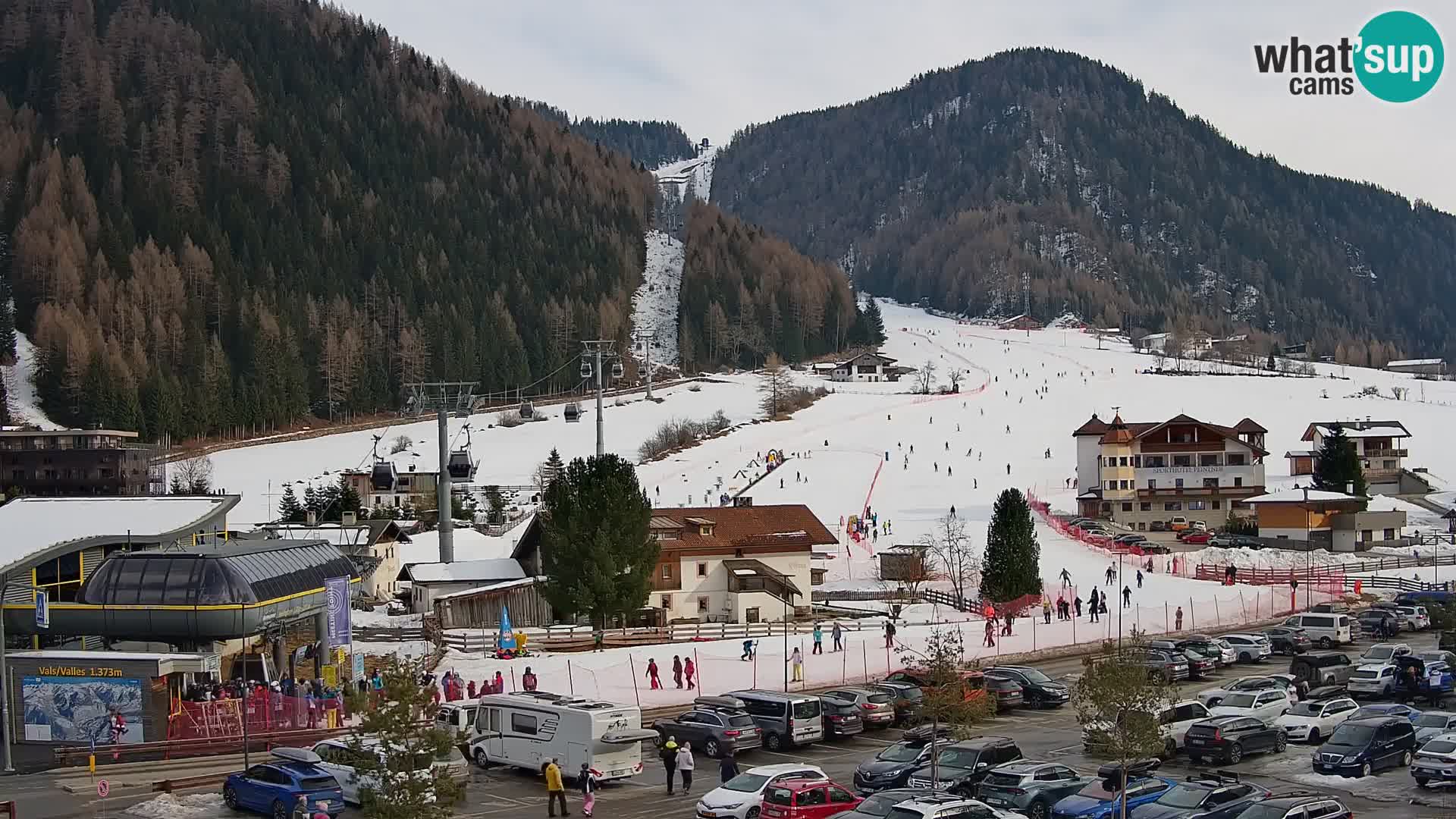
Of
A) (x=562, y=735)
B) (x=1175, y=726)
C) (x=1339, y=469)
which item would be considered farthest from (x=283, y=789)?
(x=1339, y=469)

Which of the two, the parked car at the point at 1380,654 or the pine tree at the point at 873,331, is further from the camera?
the pine tree at the point at 873,331

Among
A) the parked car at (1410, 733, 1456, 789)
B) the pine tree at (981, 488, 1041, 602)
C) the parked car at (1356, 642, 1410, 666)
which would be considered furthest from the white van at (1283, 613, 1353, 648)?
the parked car at (1410, 733, 1456, 789)

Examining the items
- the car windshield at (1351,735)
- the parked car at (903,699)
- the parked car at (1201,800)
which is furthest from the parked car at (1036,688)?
the parked car at (1201,800)

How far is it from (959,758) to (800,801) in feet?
12.5

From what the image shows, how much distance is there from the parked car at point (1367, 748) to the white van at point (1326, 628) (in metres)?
15.2

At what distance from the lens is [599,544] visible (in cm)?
4169

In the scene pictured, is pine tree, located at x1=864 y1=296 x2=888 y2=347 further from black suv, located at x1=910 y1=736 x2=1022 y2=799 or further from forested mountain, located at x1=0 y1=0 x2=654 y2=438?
black suv, located at x1=910 y1=736 x2=1022 y2=799

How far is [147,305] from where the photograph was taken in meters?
139

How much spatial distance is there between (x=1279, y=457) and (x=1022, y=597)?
5306cm

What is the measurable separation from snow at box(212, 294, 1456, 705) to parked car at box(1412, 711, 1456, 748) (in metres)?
13.2

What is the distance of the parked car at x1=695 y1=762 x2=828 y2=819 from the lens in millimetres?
21547

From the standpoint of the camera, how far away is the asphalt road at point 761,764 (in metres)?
22.8

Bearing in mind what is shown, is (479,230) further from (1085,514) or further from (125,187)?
(1085,514)

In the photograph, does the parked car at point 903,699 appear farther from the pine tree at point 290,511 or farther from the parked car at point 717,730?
the pine tree at point 290,511
